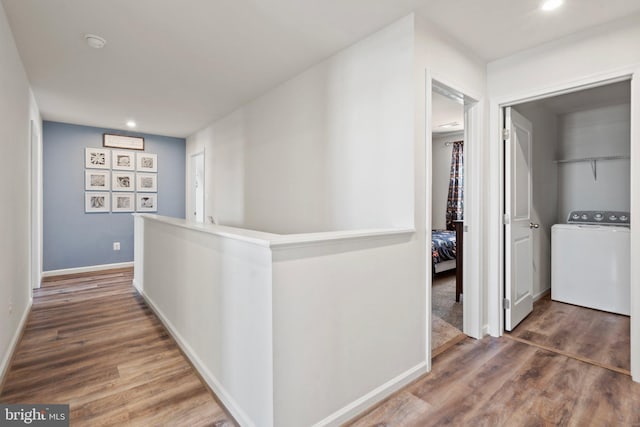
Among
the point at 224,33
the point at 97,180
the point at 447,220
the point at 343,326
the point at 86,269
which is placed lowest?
the point at 86,269

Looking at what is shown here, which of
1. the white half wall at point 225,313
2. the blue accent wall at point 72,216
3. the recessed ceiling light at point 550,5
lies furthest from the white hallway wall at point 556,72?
the blue accent wall at point 72,216

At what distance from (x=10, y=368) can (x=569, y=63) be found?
4502 mm

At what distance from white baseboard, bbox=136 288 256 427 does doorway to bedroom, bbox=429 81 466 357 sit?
1474mm

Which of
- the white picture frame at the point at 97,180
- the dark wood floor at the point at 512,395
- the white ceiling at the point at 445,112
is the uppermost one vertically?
the white ceiling at the point at 445,112

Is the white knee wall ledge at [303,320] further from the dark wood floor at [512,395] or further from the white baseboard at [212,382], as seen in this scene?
the dark wood floor at [512,395]

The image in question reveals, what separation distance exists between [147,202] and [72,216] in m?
1.12

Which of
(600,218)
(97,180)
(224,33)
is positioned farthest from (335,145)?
(97,180)

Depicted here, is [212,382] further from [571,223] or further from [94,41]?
[571,223]

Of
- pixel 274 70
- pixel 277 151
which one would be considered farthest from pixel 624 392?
pixel 274 70

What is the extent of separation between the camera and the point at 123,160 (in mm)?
5605

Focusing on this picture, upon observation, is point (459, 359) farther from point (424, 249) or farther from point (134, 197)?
point (134, 197)

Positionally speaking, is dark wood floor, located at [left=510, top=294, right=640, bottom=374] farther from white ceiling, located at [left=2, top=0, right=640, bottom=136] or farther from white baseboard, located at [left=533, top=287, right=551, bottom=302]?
white ceiling, located at [left=2, top=0, right=640, bottom=136]

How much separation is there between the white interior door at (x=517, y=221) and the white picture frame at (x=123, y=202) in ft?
18.8

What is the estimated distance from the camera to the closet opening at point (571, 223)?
279 centimetres
